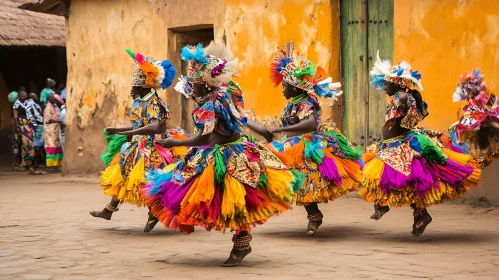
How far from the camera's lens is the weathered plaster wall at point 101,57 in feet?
53.5

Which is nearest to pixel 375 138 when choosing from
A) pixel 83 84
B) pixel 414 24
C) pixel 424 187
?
pixel 414 24

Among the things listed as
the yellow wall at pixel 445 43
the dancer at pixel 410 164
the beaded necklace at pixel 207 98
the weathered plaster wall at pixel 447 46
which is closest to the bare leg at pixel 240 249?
the beaded necklace at pixel 207 98

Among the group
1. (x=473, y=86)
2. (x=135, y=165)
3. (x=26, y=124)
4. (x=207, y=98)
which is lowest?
A: (x=135, y=165)

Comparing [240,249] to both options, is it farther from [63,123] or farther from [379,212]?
[63,123]

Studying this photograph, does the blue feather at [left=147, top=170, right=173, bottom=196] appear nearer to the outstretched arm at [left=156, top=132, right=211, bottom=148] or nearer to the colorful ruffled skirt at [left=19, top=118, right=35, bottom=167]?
the outstretched arm at [left=156, top=132, right=211, bottom=148]

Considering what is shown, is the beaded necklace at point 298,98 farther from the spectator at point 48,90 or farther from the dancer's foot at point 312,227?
the spectator at point 48,90

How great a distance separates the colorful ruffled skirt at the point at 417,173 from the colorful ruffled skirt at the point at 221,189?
1506mm

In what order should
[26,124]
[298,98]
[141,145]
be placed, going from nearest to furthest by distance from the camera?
1. [298,98]
2. [141,145]
3. [26,124]

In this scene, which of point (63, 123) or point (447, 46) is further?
point (63, 123)

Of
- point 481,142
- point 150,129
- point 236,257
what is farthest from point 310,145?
point 481,142

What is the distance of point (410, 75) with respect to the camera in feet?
30.1

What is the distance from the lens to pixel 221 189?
7.50m

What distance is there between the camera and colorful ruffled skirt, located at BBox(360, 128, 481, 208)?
8820 millimetres

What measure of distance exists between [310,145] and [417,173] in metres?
1.19
